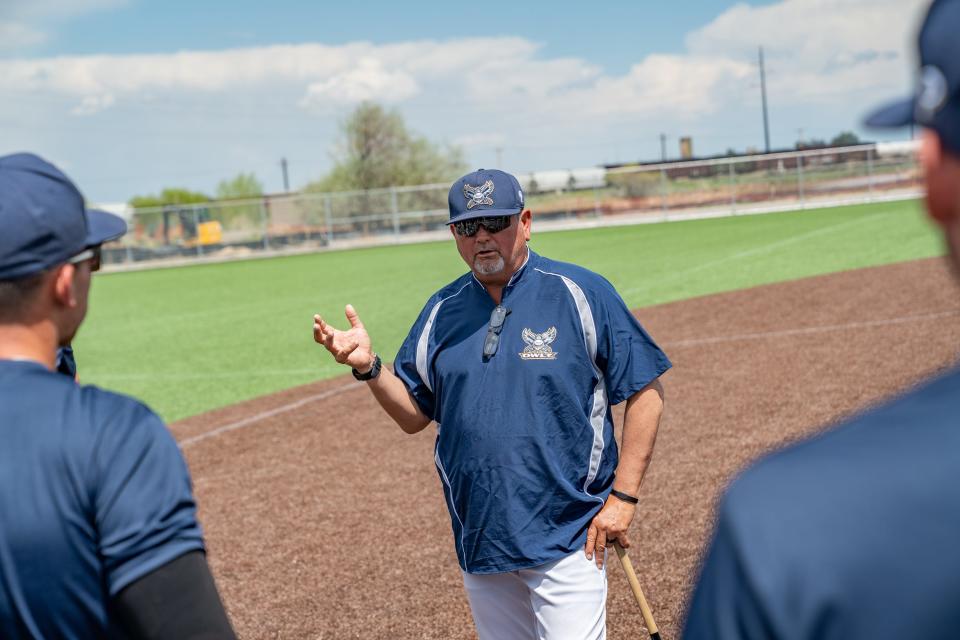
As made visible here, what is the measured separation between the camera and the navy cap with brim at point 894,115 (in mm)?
1332

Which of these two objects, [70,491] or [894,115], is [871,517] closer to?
[894,115]

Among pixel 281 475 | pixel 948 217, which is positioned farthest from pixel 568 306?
pixel 281 475

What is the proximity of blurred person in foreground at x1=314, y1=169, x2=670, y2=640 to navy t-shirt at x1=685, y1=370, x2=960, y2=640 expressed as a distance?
2982mm

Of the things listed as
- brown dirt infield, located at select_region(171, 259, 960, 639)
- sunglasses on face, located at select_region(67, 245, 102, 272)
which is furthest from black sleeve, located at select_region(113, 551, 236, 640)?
brown dirt infield, located at select_region(171, 259, 960, 639)

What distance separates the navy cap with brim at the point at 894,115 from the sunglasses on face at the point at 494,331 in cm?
294

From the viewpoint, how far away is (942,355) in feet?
38.4

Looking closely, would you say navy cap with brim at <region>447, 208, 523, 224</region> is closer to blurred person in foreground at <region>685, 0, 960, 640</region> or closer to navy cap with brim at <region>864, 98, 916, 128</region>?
navy cap with brim at <region>864, 98, 916, 128</region>

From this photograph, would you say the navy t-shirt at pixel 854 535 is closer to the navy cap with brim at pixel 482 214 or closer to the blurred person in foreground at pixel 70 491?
the blurred person in foreground at pixel 70 491

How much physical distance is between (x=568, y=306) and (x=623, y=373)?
13.8 inches

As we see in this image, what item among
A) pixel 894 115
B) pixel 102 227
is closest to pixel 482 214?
pixel 102 227

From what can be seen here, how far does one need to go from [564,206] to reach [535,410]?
44806mm

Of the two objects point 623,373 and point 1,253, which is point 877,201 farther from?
point 1,253

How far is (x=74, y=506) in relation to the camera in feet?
7.00

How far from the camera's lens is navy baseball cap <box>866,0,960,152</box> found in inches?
48.4
